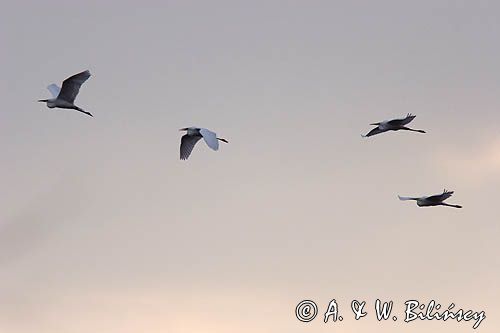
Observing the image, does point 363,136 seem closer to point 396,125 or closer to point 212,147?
point 396,125

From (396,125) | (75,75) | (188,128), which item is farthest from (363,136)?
(75,75)

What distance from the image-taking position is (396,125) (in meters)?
101

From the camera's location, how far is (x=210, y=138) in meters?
95.2

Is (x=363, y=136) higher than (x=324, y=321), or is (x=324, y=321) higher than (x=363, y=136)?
(x=363, y=136)

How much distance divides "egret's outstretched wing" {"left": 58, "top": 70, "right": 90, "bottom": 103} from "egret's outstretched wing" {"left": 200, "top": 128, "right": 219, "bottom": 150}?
7078mm

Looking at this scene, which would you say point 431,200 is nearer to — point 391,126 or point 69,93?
point 391,126

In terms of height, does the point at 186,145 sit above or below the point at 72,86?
below

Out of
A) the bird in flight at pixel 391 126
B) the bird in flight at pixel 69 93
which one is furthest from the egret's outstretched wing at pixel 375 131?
the bird in flight at pixel 69 93

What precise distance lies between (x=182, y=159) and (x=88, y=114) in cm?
825

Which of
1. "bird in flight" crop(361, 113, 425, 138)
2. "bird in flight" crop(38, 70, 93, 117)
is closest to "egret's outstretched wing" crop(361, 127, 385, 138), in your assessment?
"bird in flight" crop(361, 113, 425, 138)

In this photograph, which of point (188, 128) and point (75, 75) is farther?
point (188, 128)

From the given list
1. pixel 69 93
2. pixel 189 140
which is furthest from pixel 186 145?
pixel 69 93

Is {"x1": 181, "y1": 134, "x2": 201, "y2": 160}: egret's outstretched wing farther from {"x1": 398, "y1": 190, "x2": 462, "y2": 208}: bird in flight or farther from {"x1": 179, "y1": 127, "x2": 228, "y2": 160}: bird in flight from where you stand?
{"x1": 398, "y1": 190, "x2": 462, "y2": 208}: bird in flight

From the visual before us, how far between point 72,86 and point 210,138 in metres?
9.26
